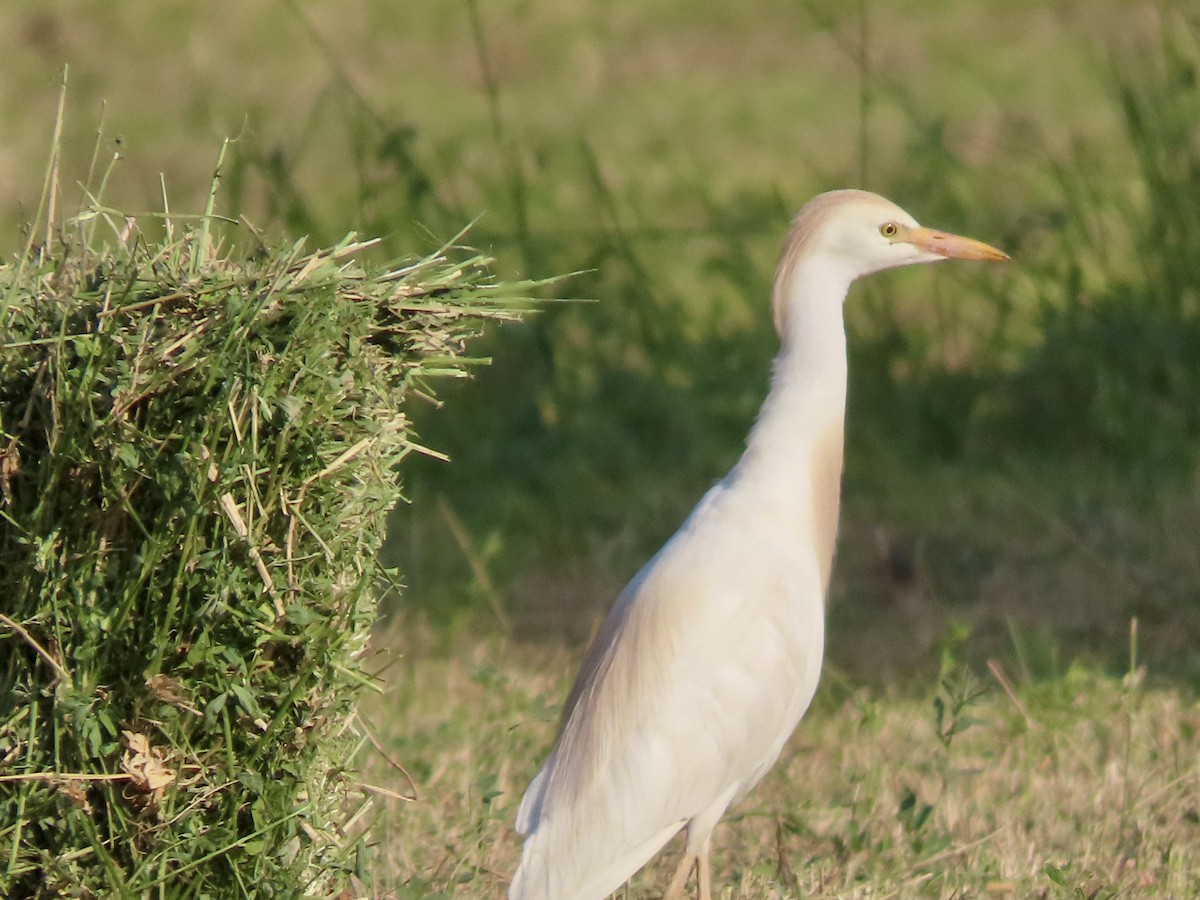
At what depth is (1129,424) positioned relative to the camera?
5.85 m

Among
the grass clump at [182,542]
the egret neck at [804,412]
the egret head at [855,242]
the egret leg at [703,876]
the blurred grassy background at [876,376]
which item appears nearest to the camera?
the grass clump at [182,542]

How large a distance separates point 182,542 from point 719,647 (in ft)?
3.40

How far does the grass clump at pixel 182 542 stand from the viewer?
2154mm

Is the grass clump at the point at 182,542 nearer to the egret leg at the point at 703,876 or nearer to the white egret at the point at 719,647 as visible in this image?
the white egret at the point at 719,647

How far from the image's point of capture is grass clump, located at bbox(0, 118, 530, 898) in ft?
7.07

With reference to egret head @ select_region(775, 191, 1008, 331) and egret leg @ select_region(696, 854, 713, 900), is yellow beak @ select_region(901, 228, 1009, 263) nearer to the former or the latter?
egret head @ select_region(775, 191, 1008, 331)

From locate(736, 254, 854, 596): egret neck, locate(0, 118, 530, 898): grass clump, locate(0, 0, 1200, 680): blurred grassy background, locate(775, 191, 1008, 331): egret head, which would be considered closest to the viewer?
locate(0, 118, 530, 898): grass clump

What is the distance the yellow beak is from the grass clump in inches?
44.3

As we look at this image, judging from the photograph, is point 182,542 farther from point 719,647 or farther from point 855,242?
point 855,242

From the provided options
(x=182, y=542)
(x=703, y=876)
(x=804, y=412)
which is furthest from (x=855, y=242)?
(x=182, y=542)

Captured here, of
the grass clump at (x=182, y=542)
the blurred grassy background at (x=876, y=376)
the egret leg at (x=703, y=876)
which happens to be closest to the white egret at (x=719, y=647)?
the egret leg at (x=703, y=876)

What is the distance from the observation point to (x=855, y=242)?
311 centimetres

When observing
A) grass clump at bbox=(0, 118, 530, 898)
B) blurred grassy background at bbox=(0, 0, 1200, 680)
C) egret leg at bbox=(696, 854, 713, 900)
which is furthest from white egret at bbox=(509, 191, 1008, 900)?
blurred grassy background at bbox=(0, 0, 1200, 680)

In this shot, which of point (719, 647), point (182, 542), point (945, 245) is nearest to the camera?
point (182, 542)
